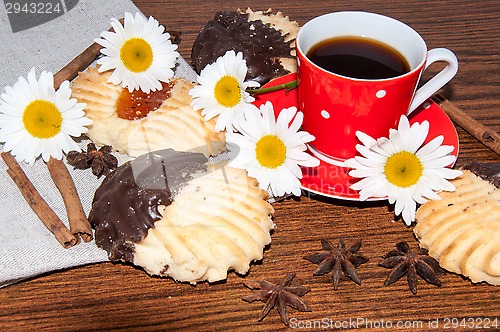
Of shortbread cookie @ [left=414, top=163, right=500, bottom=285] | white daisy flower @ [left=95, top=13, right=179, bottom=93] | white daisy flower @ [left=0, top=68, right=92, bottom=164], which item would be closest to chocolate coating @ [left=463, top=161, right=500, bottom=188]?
shortbread cookie @ [left=414, top=163, right=500, bottom=285]

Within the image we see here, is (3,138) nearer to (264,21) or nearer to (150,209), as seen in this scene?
(150,209)

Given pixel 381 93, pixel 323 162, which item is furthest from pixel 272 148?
pixel 381 93

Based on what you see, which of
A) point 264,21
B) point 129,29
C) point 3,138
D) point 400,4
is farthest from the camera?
point 400,4

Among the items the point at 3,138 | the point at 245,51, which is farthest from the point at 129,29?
the point at 3,138

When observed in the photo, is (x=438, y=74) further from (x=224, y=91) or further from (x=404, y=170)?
(x=224, y=91)

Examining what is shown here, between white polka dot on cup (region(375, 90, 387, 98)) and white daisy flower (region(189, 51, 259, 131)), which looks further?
white daisy flower (region(189, 51, 259, 131))

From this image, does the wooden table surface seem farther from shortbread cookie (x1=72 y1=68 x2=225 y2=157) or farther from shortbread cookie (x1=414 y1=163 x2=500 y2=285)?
shortbread cookie (x1=72 y1=68 x2=225 y2=157)
